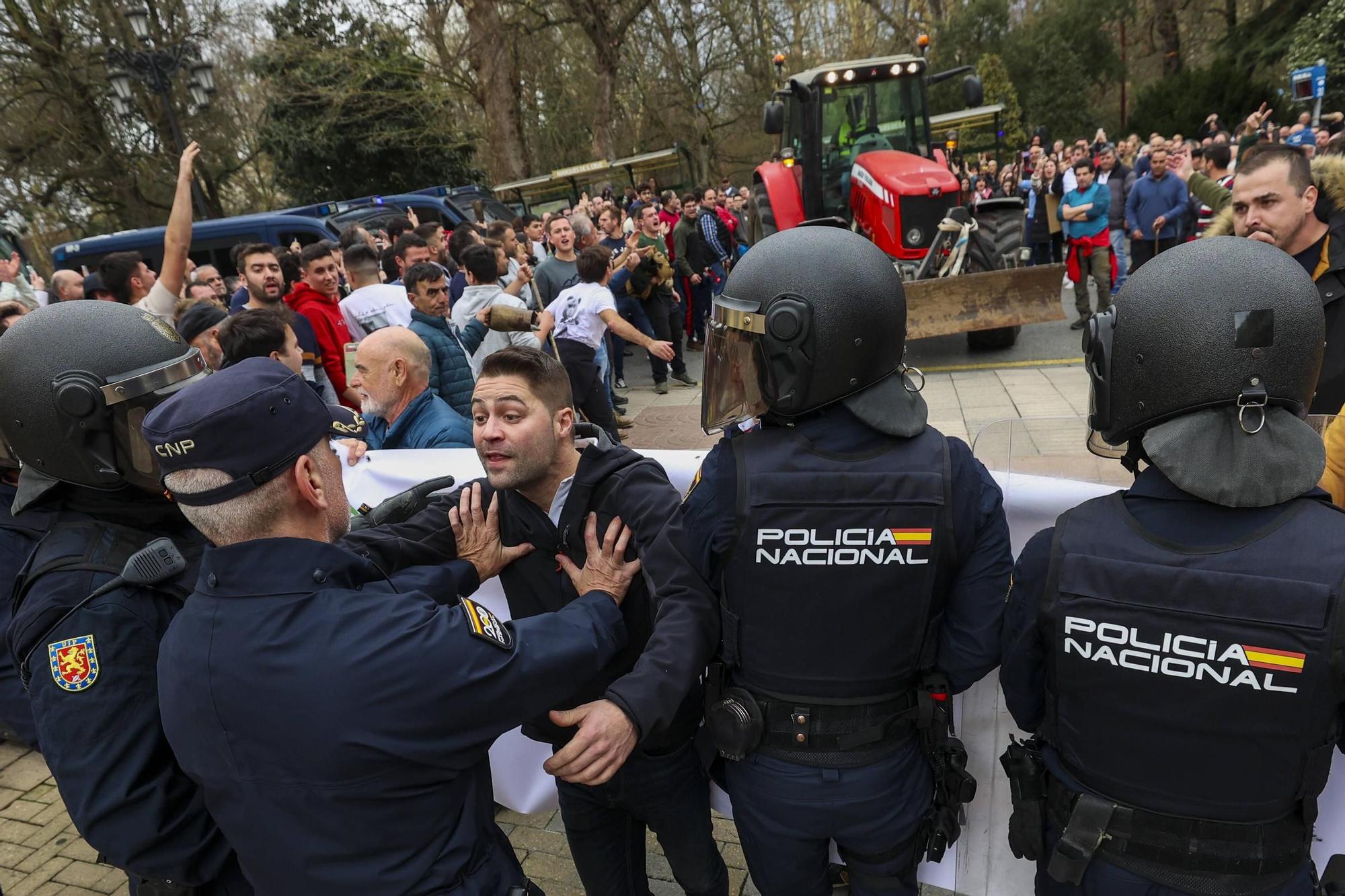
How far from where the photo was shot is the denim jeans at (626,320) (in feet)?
28.7

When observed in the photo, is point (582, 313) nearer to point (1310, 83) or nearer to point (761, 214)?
point (761, 214)

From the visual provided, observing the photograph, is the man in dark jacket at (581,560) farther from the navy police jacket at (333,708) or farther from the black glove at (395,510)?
the navy police jacket at (333,708)

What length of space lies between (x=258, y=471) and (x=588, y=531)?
0.79 m

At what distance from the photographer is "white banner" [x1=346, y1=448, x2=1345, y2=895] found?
73.5 inches

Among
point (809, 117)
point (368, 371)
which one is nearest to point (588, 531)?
point (368, 371)

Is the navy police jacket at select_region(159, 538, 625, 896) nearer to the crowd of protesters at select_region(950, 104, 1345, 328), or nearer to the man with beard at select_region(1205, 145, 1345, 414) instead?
the man with beard at select_region(1205, 145, 1345, 414)

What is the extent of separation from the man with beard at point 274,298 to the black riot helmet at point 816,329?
12.5 feet

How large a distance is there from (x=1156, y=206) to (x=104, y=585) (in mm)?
10274

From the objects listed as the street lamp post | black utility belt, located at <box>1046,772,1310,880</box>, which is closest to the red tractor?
black utility belt, located at <box>1046,772,1310,880</box>

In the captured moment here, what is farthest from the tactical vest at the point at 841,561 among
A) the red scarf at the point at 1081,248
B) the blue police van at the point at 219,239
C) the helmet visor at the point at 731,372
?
the blue police van at the point at 219,239

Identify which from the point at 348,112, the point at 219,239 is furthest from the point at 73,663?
the point at 348,112

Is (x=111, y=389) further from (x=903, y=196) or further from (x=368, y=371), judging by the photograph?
(x=903, y=196)

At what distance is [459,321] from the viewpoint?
19.3 feet

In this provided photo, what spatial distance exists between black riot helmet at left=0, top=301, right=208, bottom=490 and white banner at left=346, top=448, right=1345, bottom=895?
3.94 ft
